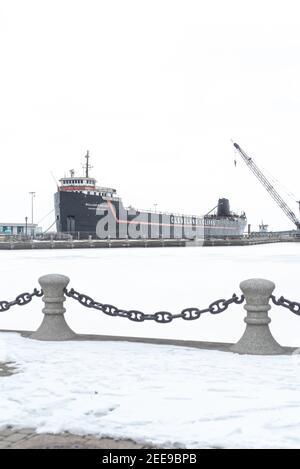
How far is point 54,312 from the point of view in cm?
829

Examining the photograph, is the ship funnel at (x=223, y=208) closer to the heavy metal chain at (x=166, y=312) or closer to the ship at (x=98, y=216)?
the ship at (x=98, y=216)

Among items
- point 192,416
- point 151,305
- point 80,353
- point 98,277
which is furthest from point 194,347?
point 98,277

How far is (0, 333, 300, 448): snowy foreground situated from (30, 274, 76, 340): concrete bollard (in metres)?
0.75

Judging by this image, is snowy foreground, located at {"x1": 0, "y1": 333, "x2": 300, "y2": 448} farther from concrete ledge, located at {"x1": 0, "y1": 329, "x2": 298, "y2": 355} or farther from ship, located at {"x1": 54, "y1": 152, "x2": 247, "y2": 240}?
ship, located at {"x1": 54, "y1": 152, "x2": 247, "y2": 240}

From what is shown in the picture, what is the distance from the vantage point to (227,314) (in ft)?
37.9

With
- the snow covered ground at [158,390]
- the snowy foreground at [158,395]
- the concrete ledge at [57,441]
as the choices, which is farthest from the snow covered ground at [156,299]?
the concrete ledge at [57,441]

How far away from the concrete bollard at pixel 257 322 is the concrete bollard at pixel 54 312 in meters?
2.75

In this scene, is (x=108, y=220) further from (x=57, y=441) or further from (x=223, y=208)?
(x=57, y=441)

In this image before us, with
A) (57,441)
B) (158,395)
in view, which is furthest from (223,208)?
(57,441)

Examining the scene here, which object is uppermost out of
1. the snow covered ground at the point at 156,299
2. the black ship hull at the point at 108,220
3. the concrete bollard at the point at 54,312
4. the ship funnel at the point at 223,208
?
the ship funnel at the point at 223,208

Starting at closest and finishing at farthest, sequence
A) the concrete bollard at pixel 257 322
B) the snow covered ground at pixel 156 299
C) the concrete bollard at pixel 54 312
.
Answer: the concrete bollard at pixel 257 322 < the concrete bollard at pixel 54 312 < the snow covered ground at pixel 156 299

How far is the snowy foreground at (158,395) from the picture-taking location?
4.25 metres
